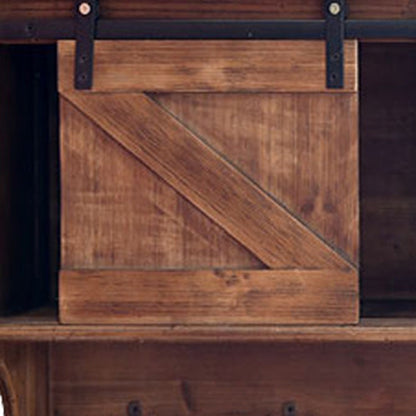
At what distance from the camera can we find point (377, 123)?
123 inches

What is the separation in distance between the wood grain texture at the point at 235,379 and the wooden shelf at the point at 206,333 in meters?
0.47

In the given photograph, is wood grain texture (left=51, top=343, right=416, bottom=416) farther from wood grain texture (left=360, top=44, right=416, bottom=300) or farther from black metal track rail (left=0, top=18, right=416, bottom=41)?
black metal track rail (left=0, top=18, right=416, bottom=41)

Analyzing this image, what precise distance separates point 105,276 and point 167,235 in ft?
0.62

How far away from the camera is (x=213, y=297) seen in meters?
2.59

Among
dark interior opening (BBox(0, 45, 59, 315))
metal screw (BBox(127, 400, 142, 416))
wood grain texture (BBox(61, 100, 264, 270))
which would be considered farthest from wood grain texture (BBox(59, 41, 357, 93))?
metal screw (BBox(127, 400, 142, 416))

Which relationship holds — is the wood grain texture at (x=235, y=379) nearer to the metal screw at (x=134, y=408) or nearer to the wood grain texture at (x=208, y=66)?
the metal screw at (x=134, y=408)

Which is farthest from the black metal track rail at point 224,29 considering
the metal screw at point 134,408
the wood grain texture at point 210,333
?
the metal screw at point 134,408

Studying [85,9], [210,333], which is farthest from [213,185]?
[85,9]

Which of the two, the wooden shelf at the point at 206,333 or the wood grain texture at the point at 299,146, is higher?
the wood grain texture at the point at 299,146

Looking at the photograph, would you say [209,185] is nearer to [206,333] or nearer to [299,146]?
[299,146]

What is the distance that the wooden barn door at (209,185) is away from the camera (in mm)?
2588

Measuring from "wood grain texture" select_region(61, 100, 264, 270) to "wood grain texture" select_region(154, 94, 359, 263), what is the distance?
0.59 feet


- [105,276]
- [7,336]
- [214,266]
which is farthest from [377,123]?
A: [7,336]

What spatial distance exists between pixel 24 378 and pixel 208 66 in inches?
40.9
